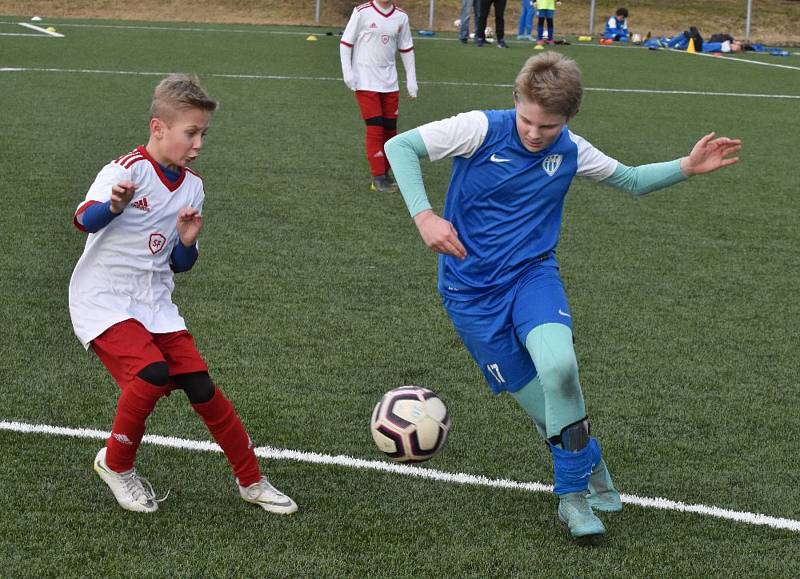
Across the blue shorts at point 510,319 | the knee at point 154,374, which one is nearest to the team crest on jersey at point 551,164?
the blue shorts at point 510,319

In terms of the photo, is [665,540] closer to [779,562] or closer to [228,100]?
[779,562]

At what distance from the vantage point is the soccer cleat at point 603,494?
439 cm

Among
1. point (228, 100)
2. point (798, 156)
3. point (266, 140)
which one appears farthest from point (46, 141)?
point (798, 156)

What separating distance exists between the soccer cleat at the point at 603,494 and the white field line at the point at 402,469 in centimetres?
12

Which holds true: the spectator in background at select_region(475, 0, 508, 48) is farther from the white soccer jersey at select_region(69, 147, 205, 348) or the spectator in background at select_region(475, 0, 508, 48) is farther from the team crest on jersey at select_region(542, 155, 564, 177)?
the white soccer jersey at select_region(69, 147, 205, 348)

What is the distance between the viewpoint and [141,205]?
413 cm

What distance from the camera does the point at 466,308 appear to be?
4301 millimetres

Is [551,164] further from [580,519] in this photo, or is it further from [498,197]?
[580,519]

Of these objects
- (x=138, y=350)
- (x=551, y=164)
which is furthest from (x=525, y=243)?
(x=138, y=350)

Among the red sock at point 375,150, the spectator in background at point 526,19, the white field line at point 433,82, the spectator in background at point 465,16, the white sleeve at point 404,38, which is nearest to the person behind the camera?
the red sock at point 375,150

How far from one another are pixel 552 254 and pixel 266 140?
28.3ft

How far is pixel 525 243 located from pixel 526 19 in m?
25.1

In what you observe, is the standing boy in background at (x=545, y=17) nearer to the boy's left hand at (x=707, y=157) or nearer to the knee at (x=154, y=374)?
the boy's left hand at (x=707, y=157)

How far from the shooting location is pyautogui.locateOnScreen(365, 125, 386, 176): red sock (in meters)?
10.5
